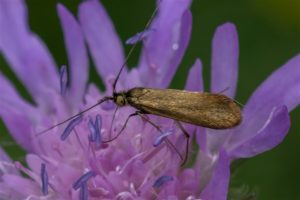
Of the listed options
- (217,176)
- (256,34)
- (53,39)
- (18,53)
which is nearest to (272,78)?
(217,176)

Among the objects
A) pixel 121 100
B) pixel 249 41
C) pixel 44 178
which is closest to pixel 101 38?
pixel 121 100

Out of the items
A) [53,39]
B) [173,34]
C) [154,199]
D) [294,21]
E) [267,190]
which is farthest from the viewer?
[53,39]

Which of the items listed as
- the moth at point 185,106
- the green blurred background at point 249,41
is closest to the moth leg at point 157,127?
the moth at point 185,106

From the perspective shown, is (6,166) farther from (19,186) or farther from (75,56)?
(75,56)

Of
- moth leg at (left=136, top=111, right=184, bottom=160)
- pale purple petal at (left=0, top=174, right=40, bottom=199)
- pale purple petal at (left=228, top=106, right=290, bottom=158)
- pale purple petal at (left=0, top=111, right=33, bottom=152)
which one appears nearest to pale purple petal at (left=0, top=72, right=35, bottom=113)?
pale purple petal at (left=0, top=111, right=33, bottom=152)

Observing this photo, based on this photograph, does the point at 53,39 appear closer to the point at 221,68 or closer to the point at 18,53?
the point at 18,53
